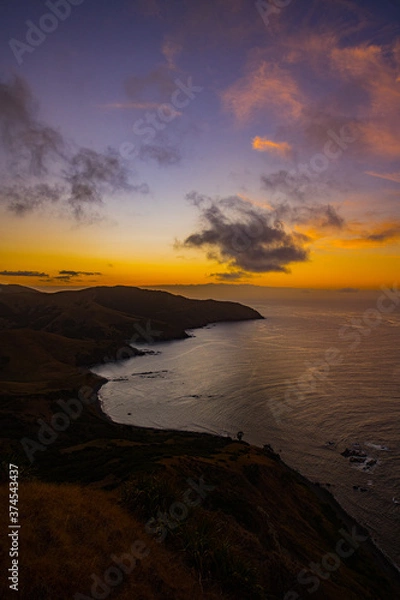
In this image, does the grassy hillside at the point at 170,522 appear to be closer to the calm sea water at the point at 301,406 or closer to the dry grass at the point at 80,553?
the dry grass at the point at 80,553

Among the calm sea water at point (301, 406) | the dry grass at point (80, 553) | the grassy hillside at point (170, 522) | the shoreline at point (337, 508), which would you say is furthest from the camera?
the calm sea water at point (301, 406)

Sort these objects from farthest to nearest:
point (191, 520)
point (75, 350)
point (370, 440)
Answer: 1. point (75, 350)
2. point (370, 440)
3. point (191, 520)

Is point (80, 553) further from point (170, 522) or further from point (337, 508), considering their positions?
point (337, 508)

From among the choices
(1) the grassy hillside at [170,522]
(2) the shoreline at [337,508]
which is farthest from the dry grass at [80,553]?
(2) the shoreline at [337,508]

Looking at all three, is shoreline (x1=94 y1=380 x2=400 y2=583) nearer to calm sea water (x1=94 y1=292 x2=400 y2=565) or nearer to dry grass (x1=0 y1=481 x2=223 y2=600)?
calm sea water (x1=94 y1=292 x2=400 y2=565)

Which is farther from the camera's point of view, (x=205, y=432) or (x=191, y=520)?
(x=205, y=432)

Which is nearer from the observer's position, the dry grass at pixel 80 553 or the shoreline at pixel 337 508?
the dry grass at pixel 80 553

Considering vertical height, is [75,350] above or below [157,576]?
below

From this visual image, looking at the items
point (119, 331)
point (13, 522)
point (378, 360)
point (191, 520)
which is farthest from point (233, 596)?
point (119, 331)

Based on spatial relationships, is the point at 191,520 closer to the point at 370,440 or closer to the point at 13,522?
the point at 13,522
